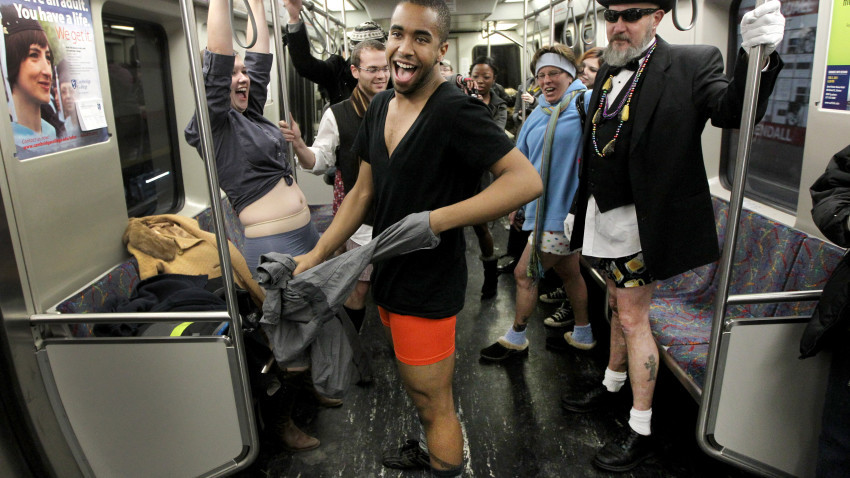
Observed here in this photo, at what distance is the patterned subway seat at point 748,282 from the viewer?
8.47 feet

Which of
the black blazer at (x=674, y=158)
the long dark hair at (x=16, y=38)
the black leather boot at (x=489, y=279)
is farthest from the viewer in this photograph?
the black leather boot at (x=489, y=279)

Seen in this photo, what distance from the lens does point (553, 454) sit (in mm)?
2666

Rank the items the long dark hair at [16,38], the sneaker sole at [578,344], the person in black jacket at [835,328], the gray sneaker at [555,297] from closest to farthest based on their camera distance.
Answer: the person in black jacket at [835,328] → the long dark hair at [16,38] → the sneaker sole at [578,344] → the gray sneaker at [555,297]

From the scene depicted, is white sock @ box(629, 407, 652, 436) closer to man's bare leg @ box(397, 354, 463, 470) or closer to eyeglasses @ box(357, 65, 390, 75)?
man's bare leg @ box(397, 354, 463, 470)

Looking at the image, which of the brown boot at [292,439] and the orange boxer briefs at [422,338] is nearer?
the orange boxer briefs at [422,338]

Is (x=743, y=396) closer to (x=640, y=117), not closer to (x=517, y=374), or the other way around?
(x=640, y=117)

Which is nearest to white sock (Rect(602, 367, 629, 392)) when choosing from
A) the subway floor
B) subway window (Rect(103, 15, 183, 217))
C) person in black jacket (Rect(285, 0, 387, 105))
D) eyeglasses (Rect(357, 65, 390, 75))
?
the subway floor

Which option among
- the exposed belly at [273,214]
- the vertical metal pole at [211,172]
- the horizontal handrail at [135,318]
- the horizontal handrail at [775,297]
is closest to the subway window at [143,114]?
the exposed belly at [273,214]

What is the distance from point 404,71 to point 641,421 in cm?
173

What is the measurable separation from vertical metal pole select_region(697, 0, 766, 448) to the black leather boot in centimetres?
259

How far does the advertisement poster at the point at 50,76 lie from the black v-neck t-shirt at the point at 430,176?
58.8 inches

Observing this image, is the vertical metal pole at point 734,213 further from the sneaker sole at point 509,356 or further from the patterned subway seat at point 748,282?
the sneaker sole at point 509,356

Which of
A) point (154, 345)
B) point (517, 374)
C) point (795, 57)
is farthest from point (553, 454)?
point (795, 57)

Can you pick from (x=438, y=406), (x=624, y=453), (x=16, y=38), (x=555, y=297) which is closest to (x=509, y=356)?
(x=555, y=297)
